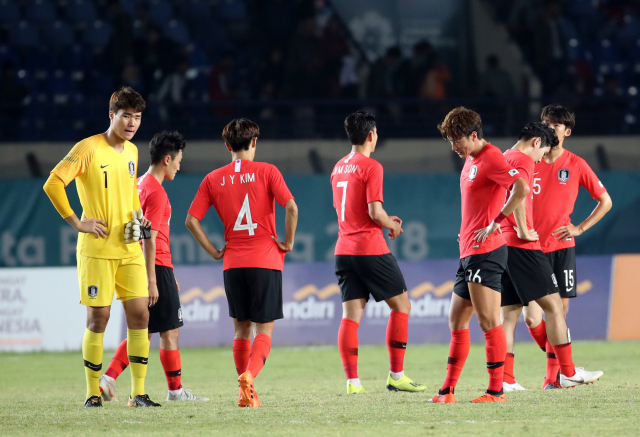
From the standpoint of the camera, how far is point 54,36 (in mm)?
17234

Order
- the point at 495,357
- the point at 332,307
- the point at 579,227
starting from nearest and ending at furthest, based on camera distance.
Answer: the point at 495,357 → the point at 579,227 → the point at 332,307

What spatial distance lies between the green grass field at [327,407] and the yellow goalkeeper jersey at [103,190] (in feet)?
3.63

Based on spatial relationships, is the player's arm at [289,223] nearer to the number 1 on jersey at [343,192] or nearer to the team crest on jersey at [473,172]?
the number 1 on jersey at [343,192]

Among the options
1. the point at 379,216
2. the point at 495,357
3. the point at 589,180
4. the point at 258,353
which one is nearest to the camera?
the point at 495,357

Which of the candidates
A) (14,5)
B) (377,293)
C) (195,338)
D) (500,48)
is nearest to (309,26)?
(500,48)

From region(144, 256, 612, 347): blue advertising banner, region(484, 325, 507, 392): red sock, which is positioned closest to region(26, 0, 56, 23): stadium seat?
region(144, 256, 612, 347): blue advertising banner

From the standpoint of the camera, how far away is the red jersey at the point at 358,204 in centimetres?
654

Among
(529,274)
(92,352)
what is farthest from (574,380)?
(92,352)

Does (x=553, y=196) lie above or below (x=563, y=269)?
above

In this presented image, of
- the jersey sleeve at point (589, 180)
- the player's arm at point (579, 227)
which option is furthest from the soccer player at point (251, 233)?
the jersey sleeve at point (589, 180)

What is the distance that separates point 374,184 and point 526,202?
1195mm

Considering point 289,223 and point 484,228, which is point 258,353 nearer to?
point 289,223

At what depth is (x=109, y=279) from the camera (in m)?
5.77

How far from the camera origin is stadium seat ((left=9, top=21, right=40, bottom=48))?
1697 centimetres
